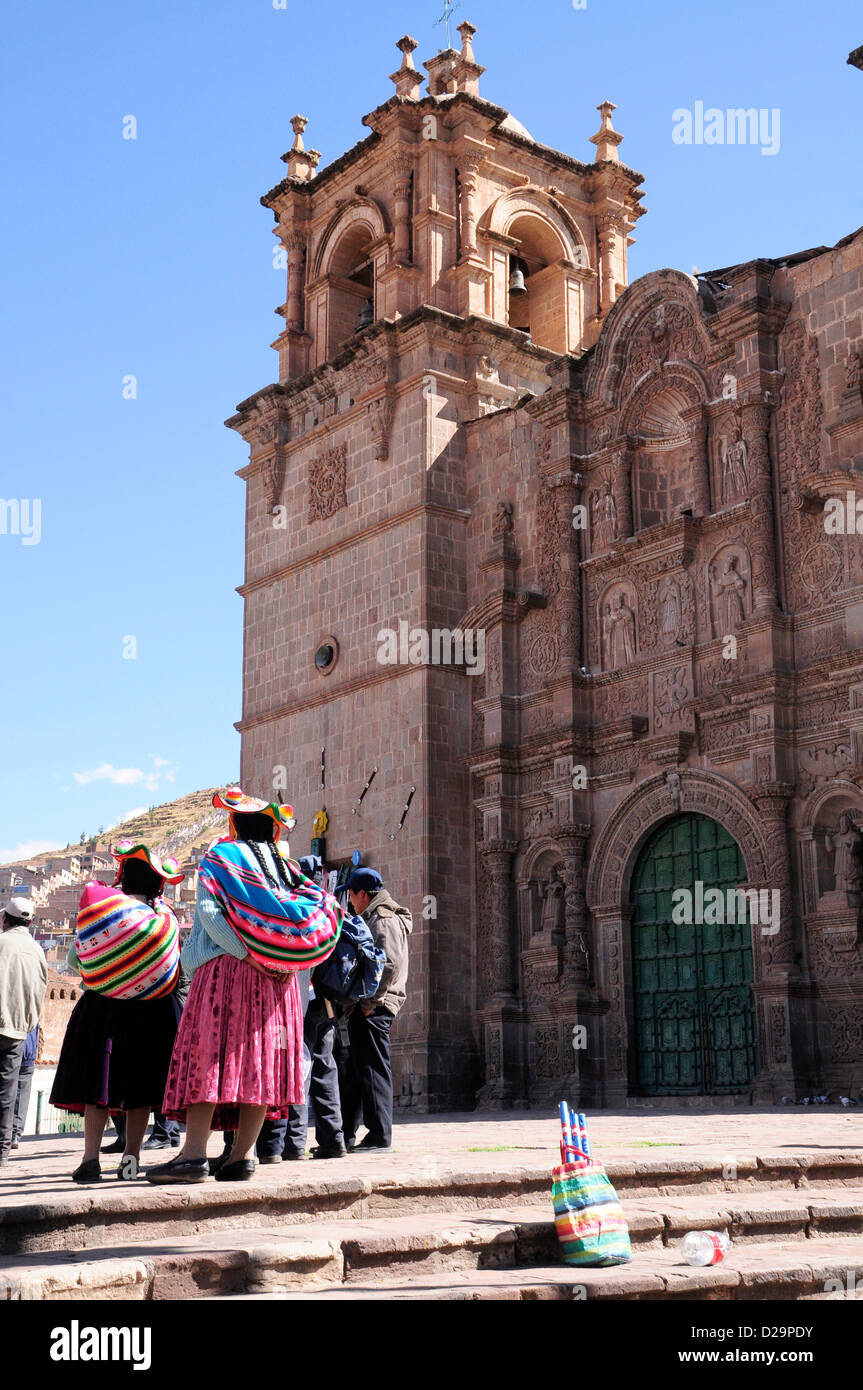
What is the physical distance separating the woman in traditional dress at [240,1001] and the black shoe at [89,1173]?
76cm

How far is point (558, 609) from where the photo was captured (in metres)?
19.0

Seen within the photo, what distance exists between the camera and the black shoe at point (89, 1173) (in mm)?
7070

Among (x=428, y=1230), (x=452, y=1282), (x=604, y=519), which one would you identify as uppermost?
(x=604, y=519)

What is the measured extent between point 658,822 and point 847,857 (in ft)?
9.55

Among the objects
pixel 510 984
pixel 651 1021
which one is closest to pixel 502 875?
pixel 510 984

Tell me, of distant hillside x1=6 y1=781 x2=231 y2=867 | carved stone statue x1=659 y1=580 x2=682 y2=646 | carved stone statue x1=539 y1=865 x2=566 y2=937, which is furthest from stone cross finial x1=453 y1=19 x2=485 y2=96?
distant hillside x1=6 y1=781 x2=231 y2=867

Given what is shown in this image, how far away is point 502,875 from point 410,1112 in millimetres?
3100

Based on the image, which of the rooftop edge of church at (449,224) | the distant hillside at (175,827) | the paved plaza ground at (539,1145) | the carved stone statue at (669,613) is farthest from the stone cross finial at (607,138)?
the distant hillside at (175,827)

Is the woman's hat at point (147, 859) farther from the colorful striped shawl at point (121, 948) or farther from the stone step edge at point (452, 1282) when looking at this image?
the stone step edge at point (452, 1282)

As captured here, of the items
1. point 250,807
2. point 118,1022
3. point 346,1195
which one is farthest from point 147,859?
point 346,1195

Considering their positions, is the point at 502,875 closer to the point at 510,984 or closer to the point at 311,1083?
the point at 510,984

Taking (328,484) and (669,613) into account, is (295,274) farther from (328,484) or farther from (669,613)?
(669,613)

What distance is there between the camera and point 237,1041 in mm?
6367

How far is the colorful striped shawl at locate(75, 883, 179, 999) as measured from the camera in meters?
7.12
